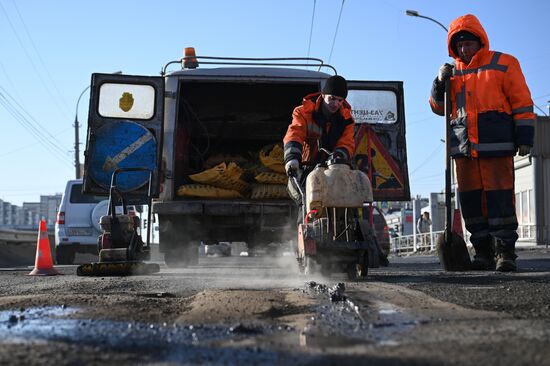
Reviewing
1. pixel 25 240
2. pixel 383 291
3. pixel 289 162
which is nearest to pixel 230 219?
pixel 289 162

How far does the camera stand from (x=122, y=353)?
2965mm

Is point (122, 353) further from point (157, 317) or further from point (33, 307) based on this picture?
point (33, 307)

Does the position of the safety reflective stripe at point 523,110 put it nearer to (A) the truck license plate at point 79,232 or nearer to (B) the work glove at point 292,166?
(B) the work glove at point 292,166

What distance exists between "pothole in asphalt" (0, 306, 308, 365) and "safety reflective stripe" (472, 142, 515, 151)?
4.33 m

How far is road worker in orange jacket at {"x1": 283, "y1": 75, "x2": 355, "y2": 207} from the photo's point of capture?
24.5 feet

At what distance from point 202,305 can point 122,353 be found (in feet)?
5.10

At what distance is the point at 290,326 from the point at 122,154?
6.11 m

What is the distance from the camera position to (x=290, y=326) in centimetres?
367

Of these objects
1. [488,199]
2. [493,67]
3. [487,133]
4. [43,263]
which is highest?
[493,67]

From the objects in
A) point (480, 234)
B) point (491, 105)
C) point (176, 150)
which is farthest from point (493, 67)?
point (176, 150)

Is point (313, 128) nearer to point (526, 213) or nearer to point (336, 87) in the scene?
point (336, 87)

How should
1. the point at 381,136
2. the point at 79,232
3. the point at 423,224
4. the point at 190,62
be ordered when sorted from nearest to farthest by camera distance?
1. the point at 381,136
2. the point at 190,62
3. the point at 79,232
4. the point at 423,224

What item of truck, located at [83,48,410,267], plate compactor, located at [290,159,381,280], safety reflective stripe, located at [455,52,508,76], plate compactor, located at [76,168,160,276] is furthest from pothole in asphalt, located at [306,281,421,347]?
truck, located at [83,48,410,267]

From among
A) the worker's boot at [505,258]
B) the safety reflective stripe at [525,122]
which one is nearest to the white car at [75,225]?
the worker's boot at [505,258]
